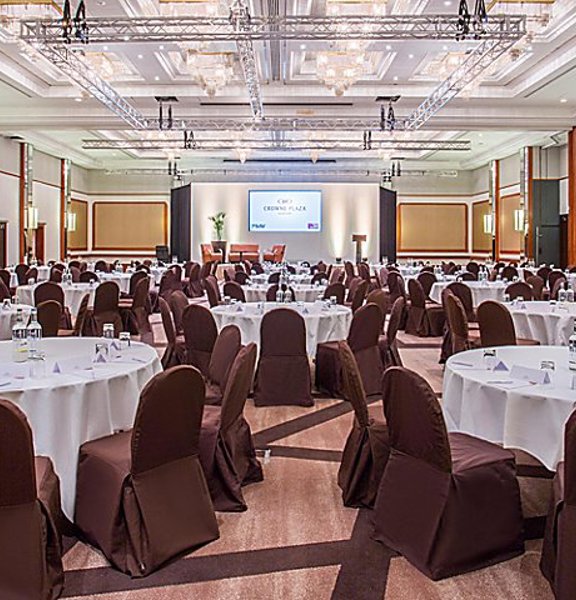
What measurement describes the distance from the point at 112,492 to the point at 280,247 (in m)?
21.6

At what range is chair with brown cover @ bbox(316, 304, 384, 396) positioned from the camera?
6512 mm

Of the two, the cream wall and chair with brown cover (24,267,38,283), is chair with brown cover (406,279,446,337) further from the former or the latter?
the cream wall

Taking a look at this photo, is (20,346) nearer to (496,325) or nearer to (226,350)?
(226,350)

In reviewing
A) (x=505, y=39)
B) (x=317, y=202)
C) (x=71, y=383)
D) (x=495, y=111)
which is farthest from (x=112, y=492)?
(x=317, y=202)

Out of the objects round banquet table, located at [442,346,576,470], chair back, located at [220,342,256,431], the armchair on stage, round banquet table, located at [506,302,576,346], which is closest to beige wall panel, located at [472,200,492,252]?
the armchair on stage

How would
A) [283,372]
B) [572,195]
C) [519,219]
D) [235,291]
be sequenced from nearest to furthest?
[283,372] → [235,291] → [572,195] → [519,219]

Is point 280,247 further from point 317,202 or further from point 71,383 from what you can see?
point 71,383

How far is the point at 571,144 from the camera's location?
56.2ft

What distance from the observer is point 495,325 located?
6.03 meters

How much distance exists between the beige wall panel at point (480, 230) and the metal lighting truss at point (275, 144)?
585 centimetres

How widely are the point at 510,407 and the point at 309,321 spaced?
11.7 ft

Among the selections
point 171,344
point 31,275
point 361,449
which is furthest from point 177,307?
point 31,275

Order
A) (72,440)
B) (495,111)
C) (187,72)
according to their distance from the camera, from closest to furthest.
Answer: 1. (72,440)
2. (187,72)
3. (495,111)

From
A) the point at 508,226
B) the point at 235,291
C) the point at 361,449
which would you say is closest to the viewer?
the point at 361,449
